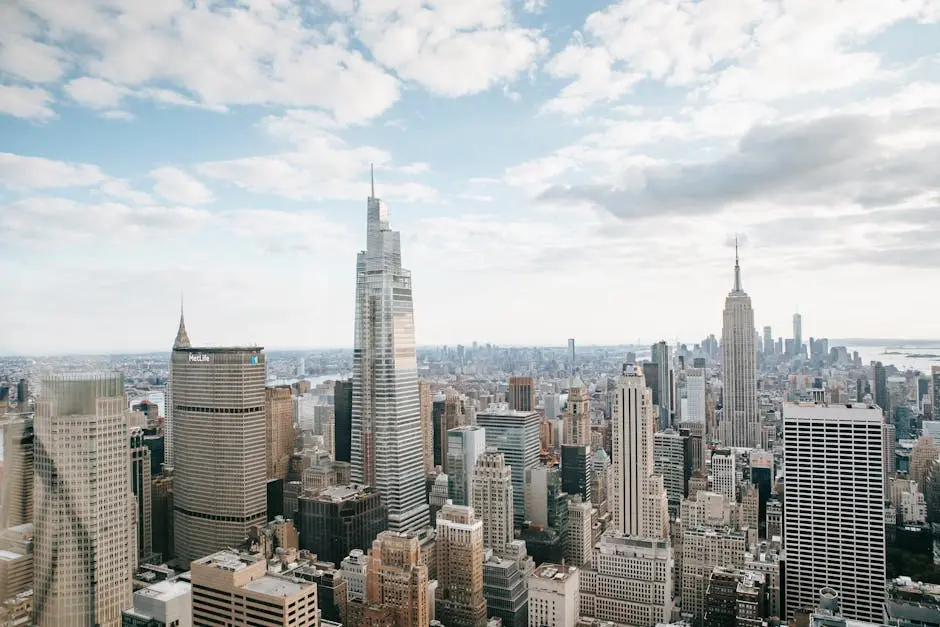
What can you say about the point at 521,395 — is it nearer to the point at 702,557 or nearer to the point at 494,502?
the point at 494,502

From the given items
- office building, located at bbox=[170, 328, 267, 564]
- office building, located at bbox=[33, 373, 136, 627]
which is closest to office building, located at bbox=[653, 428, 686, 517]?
office building, located at bbox=[170, 328, 267, 564]

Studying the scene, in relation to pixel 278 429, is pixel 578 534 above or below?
below

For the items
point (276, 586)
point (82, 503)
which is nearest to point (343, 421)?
point (276, 586)

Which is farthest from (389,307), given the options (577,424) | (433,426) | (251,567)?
(251,567)

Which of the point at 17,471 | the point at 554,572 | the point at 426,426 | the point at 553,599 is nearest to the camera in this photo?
the point at 17,471

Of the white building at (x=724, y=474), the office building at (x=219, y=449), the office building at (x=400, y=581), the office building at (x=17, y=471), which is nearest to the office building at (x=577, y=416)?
the white building at (x=724, y=474)

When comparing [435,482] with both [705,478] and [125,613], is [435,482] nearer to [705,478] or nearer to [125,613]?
[705,478]
